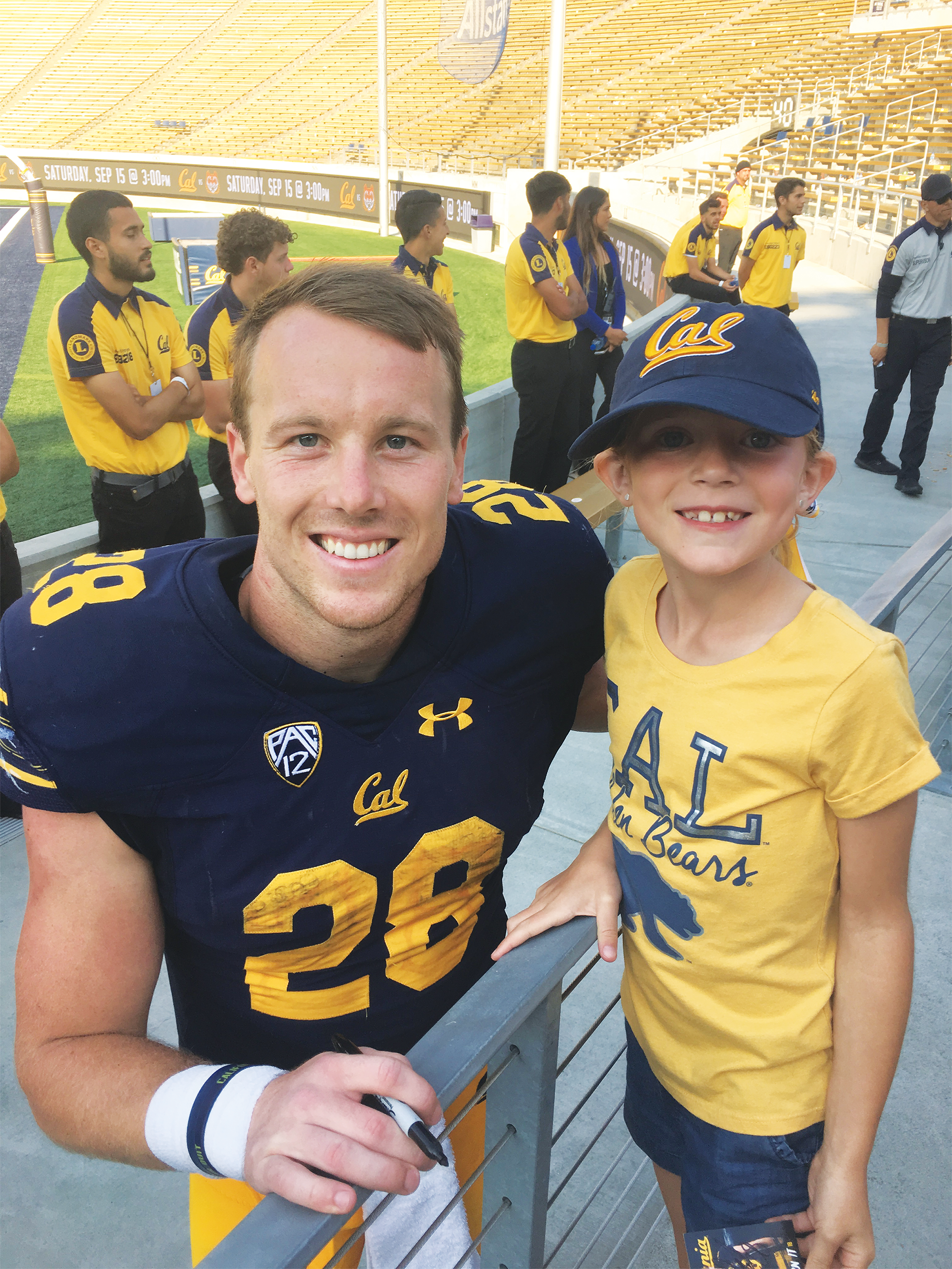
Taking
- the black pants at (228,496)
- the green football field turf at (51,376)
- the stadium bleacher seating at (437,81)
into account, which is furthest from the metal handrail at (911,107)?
the black pants at (228,496)

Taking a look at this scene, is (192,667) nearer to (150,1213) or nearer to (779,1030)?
(779,1030)

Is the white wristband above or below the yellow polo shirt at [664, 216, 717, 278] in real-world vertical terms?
above

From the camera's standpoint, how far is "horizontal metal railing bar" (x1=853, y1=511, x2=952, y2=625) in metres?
1.83

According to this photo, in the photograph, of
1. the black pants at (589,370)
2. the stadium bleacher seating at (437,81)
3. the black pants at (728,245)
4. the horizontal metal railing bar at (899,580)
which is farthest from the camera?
the stadium bleacher seating at (437,81)

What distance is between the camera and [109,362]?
3994mm

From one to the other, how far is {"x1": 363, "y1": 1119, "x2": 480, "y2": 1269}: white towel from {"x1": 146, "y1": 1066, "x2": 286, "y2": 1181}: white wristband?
1.01 ft

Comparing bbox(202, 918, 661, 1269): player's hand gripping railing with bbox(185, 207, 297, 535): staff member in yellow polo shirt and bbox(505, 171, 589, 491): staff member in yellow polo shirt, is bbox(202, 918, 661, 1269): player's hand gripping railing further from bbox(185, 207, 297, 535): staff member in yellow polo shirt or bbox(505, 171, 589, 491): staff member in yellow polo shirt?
bbox(505, 171, 589, 491): staff member in yellow polo shirt

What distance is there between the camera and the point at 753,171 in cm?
2173

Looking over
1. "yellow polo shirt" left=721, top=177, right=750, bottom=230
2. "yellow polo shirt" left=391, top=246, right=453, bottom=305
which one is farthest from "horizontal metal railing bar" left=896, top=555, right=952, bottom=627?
"yellow polo shirt" left=721, top=177, right=750, bottom=230

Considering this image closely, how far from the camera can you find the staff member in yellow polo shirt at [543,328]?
5.71 meters

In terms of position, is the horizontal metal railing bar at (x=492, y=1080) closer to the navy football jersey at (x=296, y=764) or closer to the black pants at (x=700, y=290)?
the navy football jersey at (x=296, y=764)

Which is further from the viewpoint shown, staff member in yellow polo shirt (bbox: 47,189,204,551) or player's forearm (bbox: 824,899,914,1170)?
staff member in yellow polo shirt (bbox: 47,189,204,551)

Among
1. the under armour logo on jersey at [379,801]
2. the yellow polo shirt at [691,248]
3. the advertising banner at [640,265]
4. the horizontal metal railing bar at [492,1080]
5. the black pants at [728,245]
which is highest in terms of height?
the under armour logo on jersey at [379,801]

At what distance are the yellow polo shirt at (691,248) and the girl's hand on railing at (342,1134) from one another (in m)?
8.91
